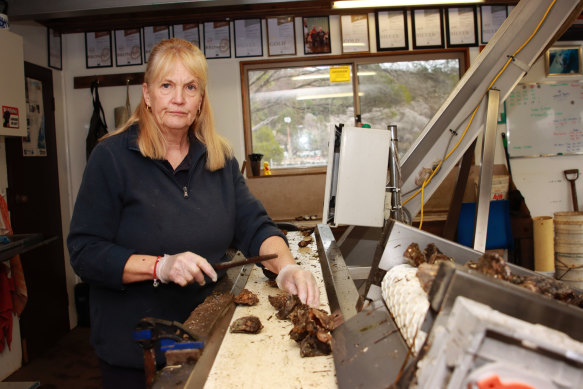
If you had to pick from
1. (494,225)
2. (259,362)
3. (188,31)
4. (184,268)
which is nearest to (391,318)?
(259,362)

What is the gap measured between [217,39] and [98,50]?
130 centimetres

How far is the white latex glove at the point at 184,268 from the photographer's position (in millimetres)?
1268

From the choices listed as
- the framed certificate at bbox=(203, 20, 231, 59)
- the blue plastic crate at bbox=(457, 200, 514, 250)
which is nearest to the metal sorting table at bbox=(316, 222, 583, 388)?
the blue plastic crate at bbox=(457, 200, 514, 250)

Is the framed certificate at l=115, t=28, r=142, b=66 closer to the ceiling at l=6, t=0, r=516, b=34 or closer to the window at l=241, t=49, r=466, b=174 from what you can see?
the ceiling at l=6, t=0, r=516, b=34

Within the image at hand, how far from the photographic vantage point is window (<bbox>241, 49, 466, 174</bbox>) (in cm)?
423

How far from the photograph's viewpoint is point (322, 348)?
1064 mm

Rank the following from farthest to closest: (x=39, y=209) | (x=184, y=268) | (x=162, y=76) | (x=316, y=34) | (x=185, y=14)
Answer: (x=316, y=34)
(x=185, y=14)
(x=39, y=209)
(x=162, y=76)
(x=184, y=268)

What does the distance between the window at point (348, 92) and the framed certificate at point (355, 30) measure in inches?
6.3

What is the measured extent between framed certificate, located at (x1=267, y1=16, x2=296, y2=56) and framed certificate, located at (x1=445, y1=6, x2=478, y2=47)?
5.34ft

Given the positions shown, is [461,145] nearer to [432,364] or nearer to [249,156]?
[432,364]

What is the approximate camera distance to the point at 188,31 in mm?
4191

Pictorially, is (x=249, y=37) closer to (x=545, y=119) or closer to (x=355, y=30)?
(x=355, y=30)

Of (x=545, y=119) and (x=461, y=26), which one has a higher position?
(x=461, y=26)

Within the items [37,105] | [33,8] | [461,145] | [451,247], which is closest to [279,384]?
[451,247]
